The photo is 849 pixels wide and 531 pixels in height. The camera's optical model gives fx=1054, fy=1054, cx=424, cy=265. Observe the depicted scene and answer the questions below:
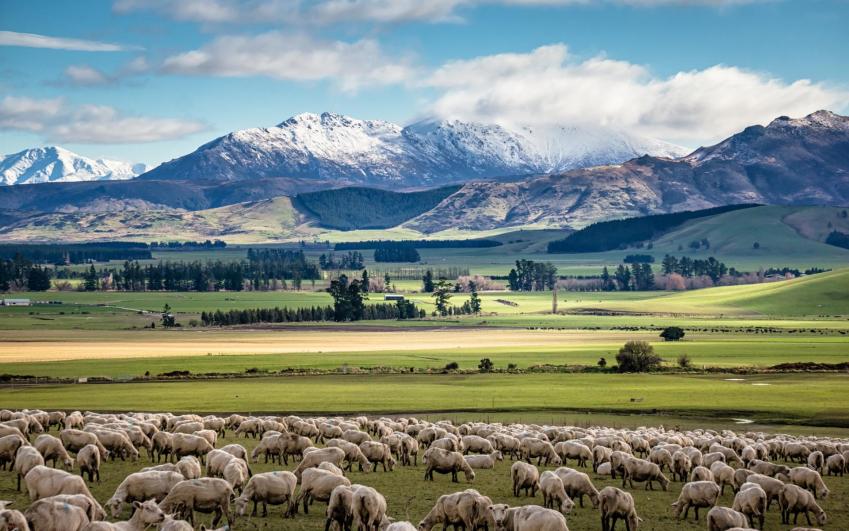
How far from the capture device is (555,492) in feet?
102

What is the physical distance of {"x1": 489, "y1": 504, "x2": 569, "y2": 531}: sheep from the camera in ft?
80.3

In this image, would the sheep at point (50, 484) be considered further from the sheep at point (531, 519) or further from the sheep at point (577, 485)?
the sheep at point (577, 485)

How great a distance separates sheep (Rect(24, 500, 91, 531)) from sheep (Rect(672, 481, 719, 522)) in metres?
16.9

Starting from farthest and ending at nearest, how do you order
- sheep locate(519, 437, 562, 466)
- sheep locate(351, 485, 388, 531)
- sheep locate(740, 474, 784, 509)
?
sheep locate(519, 437, 562, 466), sheep locate(740, 474, 784, 509), sheep locate(351, 485, 388, 531)

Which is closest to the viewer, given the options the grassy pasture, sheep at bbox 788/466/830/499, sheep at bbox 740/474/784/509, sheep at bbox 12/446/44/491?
the grassy pasture

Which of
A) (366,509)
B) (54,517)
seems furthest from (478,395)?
(54,517)

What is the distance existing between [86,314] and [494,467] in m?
160

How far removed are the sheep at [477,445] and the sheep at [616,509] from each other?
47.1ft

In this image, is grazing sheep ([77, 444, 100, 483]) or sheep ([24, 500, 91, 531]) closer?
sheep ([24, 500, 91, 531])

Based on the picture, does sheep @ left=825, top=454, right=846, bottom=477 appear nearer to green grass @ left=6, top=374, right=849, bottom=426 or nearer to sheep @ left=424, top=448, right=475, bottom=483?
sheep @ left=424, top=448, right=475, bottom=483

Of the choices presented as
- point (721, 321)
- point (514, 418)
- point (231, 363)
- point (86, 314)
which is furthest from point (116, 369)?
point (721, 321)

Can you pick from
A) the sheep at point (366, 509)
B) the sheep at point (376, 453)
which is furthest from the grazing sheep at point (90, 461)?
the sheep at point (366, 509)

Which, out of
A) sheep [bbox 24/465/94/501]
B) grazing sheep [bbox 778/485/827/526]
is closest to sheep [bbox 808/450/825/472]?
grazing sheep [bbox 778/485/827/526]

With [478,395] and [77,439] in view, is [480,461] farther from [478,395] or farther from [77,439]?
[478,395]
